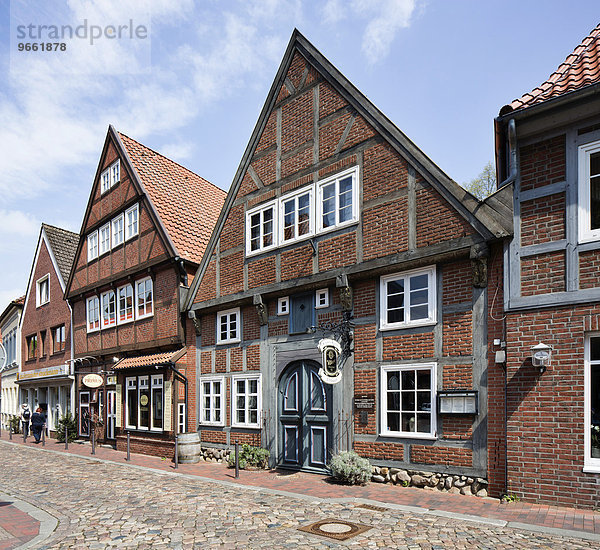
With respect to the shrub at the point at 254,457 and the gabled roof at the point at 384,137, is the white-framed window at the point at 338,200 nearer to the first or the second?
the gabled roof at the point at 384,137

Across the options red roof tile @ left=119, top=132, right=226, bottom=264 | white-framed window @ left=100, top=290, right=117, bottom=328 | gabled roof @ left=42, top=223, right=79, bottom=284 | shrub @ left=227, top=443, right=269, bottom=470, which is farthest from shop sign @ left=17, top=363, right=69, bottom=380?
shrub @ left=227, top=443, right=269, bottom=470

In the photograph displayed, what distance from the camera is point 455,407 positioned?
1062 cm

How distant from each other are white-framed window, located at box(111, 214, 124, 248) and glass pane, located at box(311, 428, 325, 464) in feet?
40.5

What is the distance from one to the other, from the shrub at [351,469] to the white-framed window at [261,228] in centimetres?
580

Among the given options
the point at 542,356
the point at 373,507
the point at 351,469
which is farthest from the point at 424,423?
the point at 542,356

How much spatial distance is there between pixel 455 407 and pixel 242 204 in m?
8.62

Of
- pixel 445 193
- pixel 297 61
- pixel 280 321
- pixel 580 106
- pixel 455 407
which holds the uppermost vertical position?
pixel 297 61

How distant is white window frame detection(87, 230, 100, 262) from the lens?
78.7 ft

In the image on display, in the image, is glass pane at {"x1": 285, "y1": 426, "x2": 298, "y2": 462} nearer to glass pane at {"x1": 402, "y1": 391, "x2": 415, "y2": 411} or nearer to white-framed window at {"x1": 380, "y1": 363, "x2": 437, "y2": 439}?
white-framed window at {"x1": 380, "y1": 363, "x2": 437, "y2": 439}

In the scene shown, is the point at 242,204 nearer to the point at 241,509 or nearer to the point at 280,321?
the point at 280,321

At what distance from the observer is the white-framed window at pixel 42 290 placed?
29.6 metres

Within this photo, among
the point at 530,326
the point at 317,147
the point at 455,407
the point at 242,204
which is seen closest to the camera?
the point at 530,326

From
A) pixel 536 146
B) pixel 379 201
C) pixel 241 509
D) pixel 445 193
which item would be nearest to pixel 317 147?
pixel 379 201

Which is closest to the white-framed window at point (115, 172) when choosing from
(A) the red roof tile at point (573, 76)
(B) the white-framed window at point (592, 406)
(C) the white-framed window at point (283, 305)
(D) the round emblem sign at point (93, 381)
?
(D) the round emblem sign at point (93, 381)
